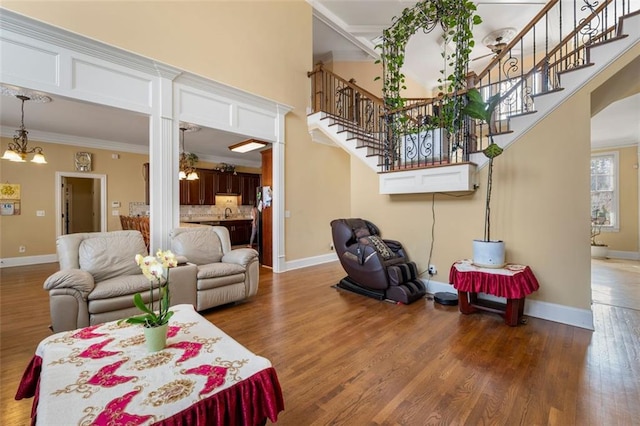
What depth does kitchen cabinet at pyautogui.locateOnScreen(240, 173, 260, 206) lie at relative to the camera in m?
9.25

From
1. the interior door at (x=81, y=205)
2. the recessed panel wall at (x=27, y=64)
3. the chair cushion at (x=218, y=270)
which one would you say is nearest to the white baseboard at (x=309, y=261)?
the chair cushion at (x=218, y=270)

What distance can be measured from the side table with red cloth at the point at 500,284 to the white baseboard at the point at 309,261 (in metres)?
3.12

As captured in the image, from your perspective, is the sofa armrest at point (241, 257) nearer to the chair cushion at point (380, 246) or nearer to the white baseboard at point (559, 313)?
the chair cushion at point (380, 246)

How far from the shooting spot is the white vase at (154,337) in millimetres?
1339

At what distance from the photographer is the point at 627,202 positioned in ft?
22.7

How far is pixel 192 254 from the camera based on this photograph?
11.6 ft

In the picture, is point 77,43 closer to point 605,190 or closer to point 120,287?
point 120,287

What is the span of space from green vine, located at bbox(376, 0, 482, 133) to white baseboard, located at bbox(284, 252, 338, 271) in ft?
10.8

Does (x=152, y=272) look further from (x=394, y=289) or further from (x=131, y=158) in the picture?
(x=131, y=158)

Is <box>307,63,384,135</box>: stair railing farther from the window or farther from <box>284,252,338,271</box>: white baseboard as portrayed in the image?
the window

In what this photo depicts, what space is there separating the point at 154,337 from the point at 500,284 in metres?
3.00

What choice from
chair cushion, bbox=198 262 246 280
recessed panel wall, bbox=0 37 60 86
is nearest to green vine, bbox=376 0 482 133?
chair cushion, bbox=198 262 246 280

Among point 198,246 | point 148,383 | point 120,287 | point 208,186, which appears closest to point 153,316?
point 148,383

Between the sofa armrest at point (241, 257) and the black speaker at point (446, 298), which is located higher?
the sofa armrest at point (241, 257)
